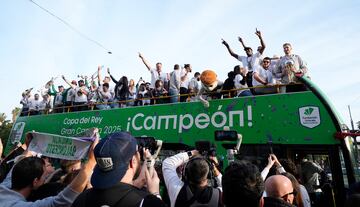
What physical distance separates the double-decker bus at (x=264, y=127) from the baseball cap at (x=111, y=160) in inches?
118

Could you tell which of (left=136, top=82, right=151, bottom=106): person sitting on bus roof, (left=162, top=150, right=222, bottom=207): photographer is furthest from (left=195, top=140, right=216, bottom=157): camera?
(left=136, top=82, right=151, bottom=106): person sitting on bus roof

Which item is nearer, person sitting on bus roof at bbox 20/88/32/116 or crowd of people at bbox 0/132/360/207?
crowd of people at bbox 0/132/360/207

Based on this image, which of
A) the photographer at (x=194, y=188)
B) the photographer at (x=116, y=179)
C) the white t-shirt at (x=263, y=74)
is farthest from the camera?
the white t-shirt at (x=263, y=74)

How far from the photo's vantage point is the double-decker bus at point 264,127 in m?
5.16

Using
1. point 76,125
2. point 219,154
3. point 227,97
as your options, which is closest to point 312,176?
point 219,154

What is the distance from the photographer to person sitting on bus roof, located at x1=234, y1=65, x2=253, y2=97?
6655mm

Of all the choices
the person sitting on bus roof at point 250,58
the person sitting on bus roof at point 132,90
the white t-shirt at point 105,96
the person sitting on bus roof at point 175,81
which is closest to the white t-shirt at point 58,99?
the white t-shirt at point 105,96

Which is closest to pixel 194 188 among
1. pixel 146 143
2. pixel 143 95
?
pixel 146 143

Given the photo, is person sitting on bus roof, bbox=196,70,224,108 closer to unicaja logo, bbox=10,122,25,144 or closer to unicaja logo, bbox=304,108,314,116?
unicaja logo, bbox=304,108,314,116

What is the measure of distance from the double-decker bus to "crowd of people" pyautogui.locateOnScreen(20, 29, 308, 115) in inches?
13.2

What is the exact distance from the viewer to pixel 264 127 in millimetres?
6082

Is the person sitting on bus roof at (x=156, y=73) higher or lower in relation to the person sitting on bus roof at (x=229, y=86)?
higher

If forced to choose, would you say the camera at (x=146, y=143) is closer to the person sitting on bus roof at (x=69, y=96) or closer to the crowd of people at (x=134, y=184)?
the crowd of people at (x=134, y=184)

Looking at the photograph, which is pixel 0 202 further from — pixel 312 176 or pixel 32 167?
pixel 312 176
